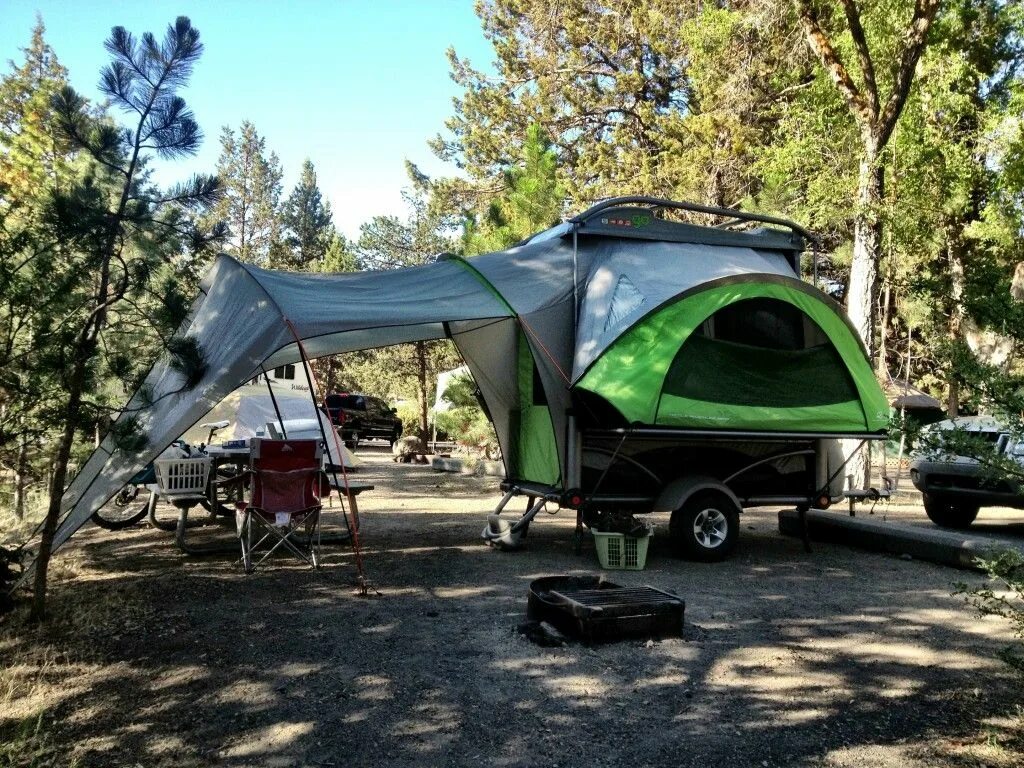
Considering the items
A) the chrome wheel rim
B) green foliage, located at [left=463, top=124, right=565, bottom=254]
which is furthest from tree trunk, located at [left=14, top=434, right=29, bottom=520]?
green foliage, located at [left=463, top=124, right=565, bottom=254]

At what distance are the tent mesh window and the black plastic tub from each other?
234cm

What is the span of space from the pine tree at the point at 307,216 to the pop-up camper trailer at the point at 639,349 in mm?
34365

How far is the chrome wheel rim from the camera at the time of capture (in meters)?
7.46

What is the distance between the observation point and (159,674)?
14.0 feet

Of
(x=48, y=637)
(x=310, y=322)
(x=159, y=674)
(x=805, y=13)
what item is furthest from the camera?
(x=805, y=13)

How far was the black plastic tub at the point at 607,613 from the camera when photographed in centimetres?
481

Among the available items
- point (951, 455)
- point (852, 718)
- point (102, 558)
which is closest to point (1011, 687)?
point (852, 718)

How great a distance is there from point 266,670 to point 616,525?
139 inches

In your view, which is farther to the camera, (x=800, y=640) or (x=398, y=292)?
(x=398, y=292)

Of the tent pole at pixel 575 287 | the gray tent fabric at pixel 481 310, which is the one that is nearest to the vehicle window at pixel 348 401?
the gray tent fabric at pixel 481 310

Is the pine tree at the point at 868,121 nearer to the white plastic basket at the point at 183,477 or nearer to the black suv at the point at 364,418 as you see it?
the white plastic basket at the point at 183,477

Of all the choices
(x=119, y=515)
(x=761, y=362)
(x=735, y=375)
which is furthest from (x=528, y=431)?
(x=119, y=515)

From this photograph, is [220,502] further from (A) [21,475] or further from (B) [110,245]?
(B) [110,245]

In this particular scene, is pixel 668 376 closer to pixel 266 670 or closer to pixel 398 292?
pixel 398 292
